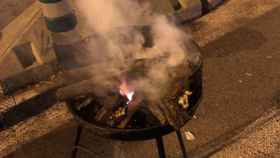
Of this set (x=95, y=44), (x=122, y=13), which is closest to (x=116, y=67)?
(x=95, y=44)

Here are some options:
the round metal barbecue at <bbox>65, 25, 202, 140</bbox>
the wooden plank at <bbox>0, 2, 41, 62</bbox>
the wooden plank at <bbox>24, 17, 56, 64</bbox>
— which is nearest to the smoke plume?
the round metal barbecue at <bbox>65, 25, 202, 140</bbox>

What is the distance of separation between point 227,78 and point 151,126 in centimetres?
303

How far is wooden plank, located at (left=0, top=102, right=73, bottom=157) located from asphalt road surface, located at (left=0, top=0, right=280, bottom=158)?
0.12 m

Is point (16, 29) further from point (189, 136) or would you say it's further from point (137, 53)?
point (189, 136)

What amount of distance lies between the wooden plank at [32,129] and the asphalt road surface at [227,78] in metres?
0.12

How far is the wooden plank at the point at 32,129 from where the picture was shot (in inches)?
213

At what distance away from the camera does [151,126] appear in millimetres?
3463

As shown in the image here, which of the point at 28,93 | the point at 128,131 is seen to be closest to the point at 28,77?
the point at 28,93

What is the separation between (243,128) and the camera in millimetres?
5281

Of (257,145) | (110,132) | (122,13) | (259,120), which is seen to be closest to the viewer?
(110,132)

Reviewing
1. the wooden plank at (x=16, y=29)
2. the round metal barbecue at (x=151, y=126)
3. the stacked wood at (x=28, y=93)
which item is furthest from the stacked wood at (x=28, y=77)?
the round metal barbecue at (x=151, y=126)

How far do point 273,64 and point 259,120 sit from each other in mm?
1381

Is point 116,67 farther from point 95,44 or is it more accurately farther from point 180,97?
point 180,97

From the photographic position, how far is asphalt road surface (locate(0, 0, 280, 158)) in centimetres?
524
